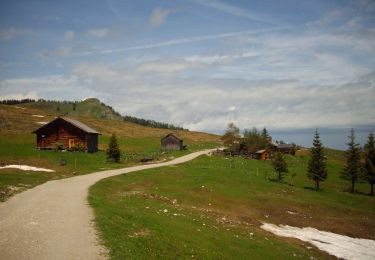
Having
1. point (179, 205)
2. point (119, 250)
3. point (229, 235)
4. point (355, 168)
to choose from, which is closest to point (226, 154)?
point (355, 168)

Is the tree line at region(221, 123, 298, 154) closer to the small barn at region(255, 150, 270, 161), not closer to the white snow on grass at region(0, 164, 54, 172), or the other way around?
the small barn at region(255, 150, 270, 161)

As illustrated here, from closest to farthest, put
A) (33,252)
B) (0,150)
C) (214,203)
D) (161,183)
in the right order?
(33,252), (214,203), (161,183), (0,150)

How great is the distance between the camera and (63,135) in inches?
3339

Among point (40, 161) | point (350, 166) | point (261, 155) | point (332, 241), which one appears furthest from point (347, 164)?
point (40, 161)

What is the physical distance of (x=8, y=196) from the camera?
95.5 feet

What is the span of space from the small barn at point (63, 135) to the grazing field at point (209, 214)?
30.9 metres

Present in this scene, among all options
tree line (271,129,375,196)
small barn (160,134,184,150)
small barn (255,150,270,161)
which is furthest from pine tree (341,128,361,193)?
small barn (160,134,184,150)

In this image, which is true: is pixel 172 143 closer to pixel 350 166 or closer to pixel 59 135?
pixel 59 135

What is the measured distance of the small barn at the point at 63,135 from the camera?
84.2 meters

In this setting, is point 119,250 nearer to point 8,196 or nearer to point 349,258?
point 8,196

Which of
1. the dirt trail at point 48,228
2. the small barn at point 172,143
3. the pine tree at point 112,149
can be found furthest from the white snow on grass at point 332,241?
the small barn at point 172,143

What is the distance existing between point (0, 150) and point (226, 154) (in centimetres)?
5949

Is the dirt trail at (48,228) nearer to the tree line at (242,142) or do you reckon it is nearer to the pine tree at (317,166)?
the pine tree at (317,166)

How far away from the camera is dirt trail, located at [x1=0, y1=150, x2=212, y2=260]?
55.1 ft
